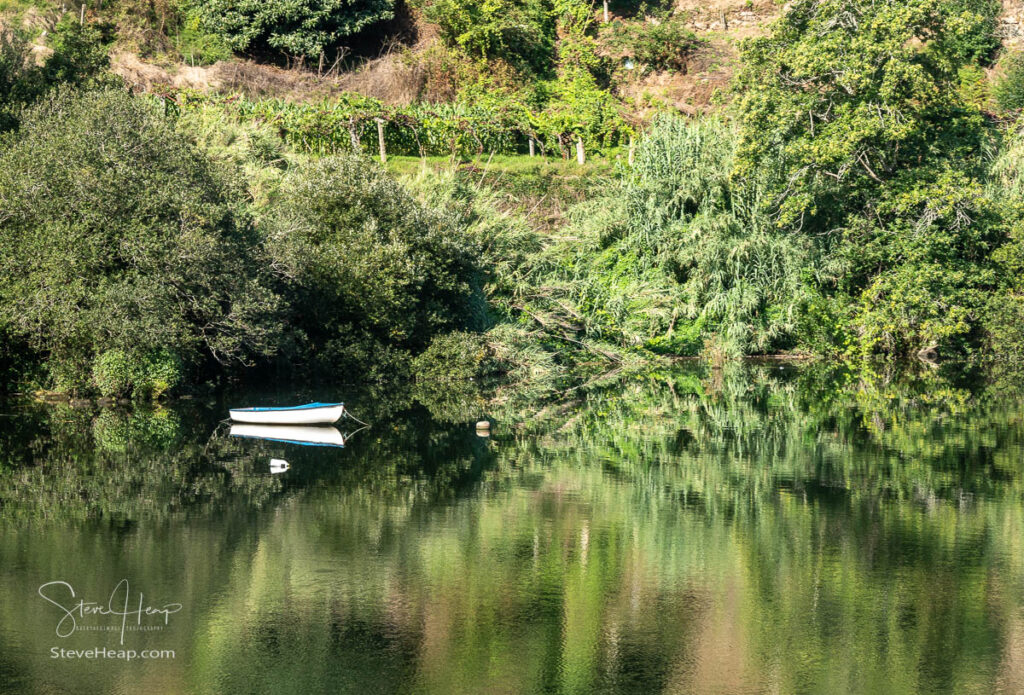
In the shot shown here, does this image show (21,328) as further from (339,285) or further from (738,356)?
(738,356)

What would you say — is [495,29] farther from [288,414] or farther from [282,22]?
[288,414]

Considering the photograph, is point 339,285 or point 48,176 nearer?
point 48,176

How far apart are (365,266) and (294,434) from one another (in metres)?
9.42

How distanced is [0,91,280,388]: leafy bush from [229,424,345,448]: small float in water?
163 inches

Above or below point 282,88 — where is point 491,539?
below

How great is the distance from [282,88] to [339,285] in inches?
1064

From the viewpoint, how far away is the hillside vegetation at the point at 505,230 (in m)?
31.2

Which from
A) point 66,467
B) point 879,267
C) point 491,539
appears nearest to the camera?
point 491,539

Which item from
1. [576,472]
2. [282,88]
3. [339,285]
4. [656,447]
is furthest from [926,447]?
[282,88]

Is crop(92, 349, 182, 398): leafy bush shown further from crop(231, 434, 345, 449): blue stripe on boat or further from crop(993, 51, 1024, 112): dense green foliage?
crop(993, 51, 1024, 112): dense green foliage

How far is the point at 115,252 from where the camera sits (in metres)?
31.4

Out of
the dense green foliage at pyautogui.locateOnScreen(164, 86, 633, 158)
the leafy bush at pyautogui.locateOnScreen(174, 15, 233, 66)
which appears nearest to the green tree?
the dense green foliage at pyautogui.locateOnScreen(164, 86, 633, 158)

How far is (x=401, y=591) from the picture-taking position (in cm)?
1483

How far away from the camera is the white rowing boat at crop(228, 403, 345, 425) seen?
28.1m
